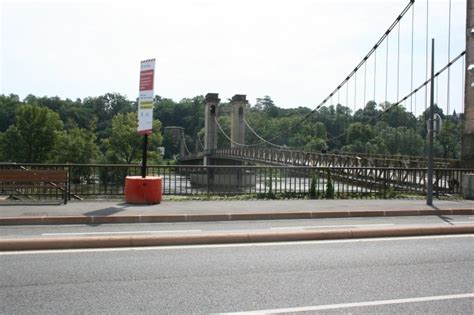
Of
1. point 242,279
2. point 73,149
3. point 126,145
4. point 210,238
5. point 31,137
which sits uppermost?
point 31,137

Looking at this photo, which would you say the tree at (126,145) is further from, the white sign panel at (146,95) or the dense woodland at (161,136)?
the white sign panel at (146,95)

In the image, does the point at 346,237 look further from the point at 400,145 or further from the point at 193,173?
the point at 400,145

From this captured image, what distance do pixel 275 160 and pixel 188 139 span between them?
318 feet

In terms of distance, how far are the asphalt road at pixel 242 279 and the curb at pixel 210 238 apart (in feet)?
1.16

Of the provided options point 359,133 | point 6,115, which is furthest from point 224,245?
point 6,115

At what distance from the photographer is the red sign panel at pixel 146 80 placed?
46.8 ft

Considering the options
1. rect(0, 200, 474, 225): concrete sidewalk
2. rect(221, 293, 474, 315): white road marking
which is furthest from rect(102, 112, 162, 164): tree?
rect(221, 293, 474, 315): white road marking

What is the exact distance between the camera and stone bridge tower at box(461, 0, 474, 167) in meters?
22.0

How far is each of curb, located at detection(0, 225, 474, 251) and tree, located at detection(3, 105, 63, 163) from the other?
Answer: 63.3 m

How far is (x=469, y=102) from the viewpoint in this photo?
22.2 m

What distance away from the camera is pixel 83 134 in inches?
2926

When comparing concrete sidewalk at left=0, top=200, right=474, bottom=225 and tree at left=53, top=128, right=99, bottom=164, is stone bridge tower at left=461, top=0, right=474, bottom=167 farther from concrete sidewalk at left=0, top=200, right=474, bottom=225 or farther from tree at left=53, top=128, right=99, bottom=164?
tree at left=53, top=128, right=99, bottom=164

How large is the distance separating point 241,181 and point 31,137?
56.3 metres

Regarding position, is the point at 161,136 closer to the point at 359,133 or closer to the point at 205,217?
the point at 359,133
